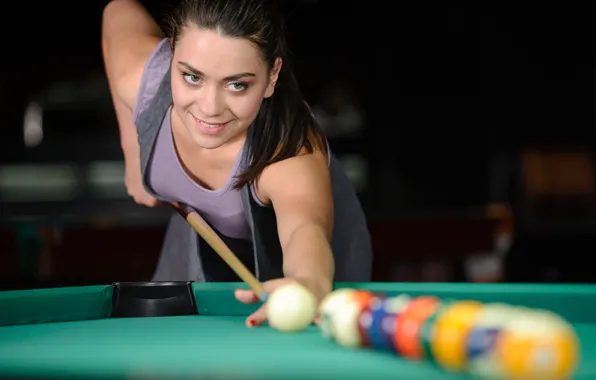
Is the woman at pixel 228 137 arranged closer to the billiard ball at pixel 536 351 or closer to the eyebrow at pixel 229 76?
the eyebrow at pixel 229 76

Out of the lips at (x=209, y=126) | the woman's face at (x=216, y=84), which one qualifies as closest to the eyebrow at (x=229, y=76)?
the woman's face at (x=216, y=84)

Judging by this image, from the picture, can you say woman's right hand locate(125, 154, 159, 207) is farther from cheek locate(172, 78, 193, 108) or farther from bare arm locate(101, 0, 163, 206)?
cheek locate(172, 78, 193, 108)

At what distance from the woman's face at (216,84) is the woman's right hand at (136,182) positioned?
1.05 feet

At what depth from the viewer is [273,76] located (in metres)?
2.62

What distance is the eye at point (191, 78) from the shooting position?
2504 mm

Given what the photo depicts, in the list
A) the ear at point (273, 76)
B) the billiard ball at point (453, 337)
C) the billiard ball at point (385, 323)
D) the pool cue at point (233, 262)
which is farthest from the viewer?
the ear at point (273, 76)

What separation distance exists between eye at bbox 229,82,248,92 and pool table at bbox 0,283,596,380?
2.36 ft

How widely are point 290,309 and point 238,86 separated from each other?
107cm

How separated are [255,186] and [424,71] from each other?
4.81 metres

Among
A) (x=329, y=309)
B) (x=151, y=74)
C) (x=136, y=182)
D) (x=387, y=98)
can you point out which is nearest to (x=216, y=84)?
(x=151, y=74)

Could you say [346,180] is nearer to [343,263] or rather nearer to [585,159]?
[343,263]

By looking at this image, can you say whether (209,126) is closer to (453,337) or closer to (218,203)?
(218,203)

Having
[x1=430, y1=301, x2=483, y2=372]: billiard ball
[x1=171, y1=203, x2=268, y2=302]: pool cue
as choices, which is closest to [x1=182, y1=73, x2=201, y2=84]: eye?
[x1=171, y1=203, x2=268, y2=302]: pool cue

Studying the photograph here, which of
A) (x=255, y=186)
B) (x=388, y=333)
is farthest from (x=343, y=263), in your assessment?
(x=388, y=333)
